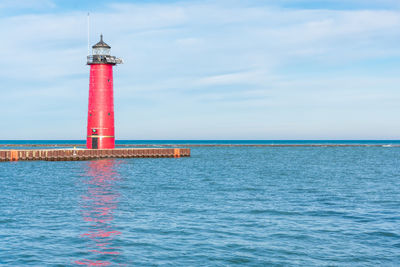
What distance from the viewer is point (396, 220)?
20734 mm

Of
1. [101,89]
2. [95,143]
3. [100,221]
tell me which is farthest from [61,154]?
[100,221]

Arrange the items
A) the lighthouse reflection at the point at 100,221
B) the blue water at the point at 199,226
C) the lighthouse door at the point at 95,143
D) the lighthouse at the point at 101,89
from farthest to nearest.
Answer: the lighthouse door at the point at 95,143
the lighthouse at the point at 101,89
the lighthouse reflection at the point at 100,221
the blue water at the point at 199,226

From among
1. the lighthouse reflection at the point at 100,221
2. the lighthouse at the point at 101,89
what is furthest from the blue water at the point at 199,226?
the lighthouse at the point at 101,89

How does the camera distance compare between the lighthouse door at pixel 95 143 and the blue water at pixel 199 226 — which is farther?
the lighthouse door at pixel 95 143

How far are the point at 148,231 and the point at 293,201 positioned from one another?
37.1 feet

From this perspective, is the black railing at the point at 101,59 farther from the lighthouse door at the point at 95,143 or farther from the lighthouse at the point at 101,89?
the lighthouse door at the point at 95,143

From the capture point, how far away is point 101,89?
59125 millimetres

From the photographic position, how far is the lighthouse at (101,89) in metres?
59.1

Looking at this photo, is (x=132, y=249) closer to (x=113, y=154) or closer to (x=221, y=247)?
(x=221, y=247)

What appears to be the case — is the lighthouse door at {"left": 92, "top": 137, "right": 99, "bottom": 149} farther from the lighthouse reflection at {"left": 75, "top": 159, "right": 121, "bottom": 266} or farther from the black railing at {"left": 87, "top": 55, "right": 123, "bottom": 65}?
the lighthouse reflection at {"left": 75, "top": 159, "right": 121, "bottom": 266}

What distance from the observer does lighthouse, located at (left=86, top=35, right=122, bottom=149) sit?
59125mm

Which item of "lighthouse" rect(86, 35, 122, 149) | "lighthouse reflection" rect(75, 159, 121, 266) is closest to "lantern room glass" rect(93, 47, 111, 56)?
"lighthouse" rect(86, 35, 122, 149)

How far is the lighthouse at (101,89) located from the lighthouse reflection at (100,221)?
72.8 feet

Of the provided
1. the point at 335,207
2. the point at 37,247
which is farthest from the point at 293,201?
the point at 37,247
